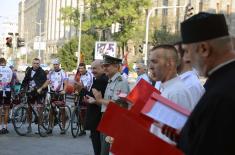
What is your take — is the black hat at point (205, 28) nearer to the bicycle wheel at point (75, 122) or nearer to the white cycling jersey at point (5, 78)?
the bicycle wheel at point (75, 122)

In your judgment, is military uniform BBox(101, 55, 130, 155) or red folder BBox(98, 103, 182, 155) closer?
red folder BBox(98, 103, 182, 155)

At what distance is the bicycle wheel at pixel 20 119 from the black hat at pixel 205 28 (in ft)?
38.2

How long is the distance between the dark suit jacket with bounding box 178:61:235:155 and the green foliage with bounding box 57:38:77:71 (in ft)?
195

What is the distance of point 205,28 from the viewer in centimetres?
269

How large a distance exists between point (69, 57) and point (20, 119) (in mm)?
49523

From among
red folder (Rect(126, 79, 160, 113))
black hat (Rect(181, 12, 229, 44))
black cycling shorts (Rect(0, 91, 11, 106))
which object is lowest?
black cycling shorts (Rect(0, 91, 11, 106))

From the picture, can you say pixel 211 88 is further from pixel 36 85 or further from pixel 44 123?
pixel 44 123

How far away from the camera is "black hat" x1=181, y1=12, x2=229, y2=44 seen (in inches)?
105

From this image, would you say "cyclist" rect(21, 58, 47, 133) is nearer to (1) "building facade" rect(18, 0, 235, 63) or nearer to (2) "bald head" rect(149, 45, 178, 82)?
(2) "bald head" rect(149, 45, 178, 82)

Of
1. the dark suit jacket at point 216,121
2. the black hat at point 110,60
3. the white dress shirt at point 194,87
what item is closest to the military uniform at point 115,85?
the black hat at point 110,60

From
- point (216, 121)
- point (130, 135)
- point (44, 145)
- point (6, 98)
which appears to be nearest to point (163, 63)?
point (130, 135)

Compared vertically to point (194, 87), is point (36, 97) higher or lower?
lower

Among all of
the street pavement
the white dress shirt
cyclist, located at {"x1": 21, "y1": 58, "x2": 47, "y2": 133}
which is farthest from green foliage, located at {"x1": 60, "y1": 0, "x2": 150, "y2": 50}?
the white dress shirt

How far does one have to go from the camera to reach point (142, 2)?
5581 cm
